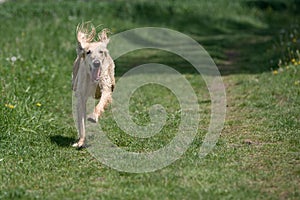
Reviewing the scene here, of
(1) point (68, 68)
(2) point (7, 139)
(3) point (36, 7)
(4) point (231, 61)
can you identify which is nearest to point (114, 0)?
(3) point (36, 7)

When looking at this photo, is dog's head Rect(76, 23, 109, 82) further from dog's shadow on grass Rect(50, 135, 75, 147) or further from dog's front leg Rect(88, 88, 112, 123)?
dog's shadow on grass Rect(50, 135, 75, 147)

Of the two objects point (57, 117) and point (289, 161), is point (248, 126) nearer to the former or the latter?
point (289, 161)

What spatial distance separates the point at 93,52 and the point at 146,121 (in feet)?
7.24

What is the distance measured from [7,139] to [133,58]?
356 inches

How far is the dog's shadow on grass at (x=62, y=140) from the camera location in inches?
314

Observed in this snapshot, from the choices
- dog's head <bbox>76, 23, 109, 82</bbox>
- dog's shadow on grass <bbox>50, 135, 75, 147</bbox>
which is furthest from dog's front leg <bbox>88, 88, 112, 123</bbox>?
dog's shadow on grass <bbox>50, 135, 75, 147</bbox>

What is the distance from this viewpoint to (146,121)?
9.16 m

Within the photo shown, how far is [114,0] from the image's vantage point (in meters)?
25.1

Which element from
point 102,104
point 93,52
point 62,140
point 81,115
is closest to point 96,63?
point 93,52

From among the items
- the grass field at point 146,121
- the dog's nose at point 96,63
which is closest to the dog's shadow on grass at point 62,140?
the grass field at point 146,121

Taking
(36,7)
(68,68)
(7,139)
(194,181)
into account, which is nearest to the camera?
(194,181)

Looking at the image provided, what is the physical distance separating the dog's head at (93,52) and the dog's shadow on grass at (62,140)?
1054 mm

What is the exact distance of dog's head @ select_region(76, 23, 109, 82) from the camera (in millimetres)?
7227

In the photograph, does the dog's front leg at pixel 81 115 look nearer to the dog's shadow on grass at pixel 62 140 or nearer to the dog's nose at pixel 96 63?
the dog's shadow on grass at pixel 62 140
